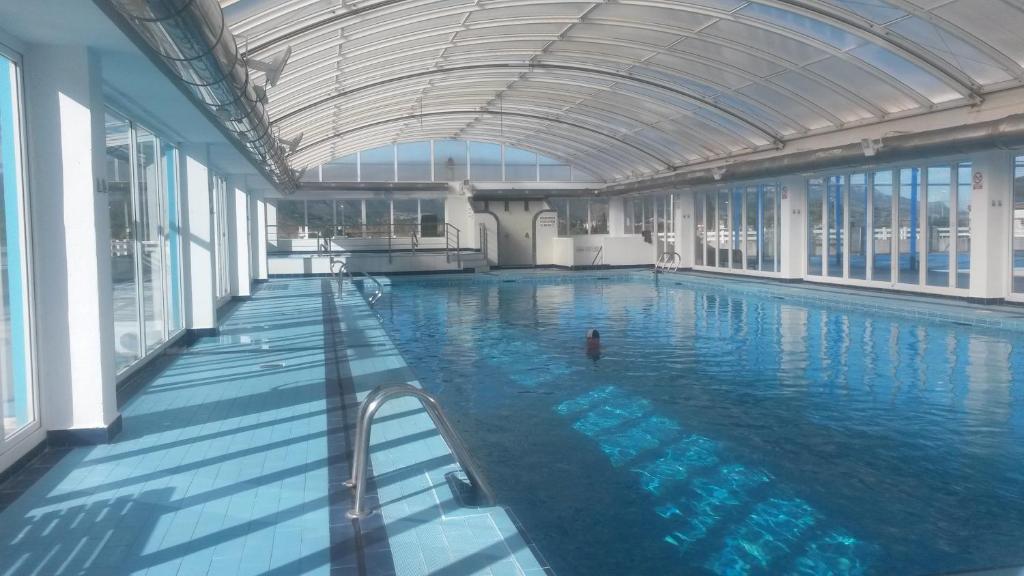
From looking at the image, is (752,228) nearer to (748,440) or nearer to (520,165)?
(520,165)

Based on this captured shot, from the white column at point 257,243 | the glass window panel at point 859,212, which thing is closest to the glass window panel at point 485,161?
the white column at point 257,243

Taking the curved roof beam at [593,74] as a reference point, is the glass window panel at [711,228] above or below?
below

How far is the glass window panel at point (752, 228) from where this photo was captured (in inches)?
856

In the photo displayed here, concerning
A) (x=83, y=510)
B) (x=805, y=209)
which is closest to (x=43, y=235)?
(x=83, y=510)

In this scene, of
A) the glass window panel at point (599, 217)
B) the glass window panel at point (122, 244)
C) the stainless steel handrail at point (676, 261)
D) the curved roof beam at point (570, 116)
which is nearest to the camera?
the glass window panel at point (122, 244)

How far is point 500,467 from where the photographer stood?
579 centimetres

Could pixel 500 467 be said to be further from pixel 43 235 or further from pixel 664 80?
pixel 664 80

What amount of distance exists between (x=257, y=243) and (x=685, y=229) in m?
12.5

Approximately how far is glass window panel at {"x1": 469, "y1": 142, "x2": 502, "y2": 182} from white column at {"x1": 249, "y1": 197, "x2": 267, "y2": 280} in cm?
881

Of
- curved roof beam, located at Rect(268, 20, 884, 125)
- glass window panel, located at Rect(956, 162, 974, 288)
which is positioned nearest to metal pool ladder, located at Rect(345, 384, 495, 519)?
curved roof beam, located at Rect(268, 20, 884, 125)

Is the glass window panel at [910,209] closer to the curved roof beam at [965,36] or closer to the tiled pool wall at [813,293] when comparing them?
the tiled pool wall at [813,293]

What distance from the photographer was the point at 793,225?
1909 centimetres

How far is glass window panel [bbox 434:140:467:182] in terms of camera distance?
28.4m

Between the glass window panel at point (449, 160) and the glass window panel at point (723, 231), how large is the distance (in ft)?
30.7
